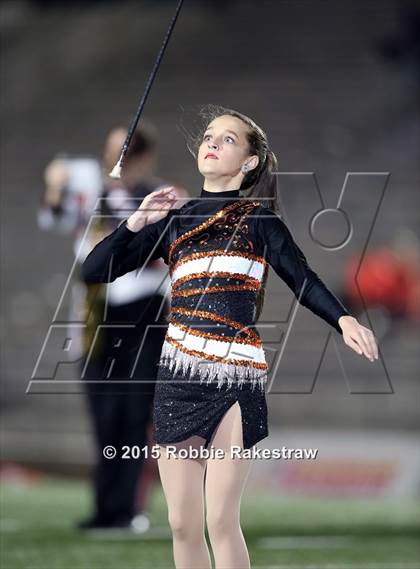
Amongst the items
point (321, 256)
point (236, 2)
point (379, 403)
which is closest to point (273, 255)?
point (379, 403)

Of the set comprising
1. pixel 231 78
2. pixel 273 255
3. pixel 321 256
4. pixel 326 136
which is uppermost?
pixel 231 78

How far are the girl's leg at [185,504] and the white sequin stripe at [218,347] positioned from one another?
246mm

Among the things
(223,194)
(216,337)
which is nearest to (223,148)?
(223,194)

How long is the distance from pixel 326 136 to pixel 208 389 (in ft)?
32.5

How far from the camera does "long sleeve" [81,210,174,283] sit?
3.15m

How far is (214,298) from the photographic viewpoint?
3.11 m

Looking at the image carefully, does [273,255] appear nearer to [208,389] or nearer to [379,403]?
[208,389]

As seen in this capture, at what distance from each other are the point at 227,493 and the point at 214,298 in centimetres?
45

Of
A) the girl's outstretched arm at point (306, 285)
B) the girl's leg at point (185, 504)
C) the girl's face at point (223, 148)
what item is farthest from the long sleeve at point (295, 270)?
the girl's leg at point (185, 504)

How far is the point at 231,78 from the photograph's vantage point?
13.5m

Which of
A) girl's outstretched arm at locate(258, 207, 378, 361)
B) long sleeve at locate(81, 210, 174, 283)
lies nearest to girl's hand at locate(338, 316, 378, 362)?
girl's outstretched arm at locate(258, 207, 378, 361)

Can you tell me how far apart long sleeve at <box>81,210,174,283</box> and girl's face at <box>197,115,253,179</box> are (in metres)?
0.14

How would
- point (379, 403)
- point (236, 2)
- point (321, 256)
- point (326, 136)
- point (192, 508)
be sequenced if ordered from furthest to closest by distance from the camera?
point (236, 2) → point (326, 136) → point (321, 256) → point (379, 403) → point (192, 508)

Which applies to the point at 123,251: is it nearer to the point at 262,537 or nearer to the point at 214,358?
the point at 214,358
